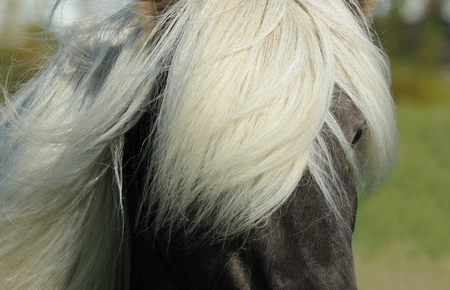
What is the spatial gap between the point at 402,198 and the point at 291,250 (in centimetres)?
1028

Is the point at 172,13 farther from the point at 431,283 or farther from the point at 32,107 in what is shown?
the point at 431,283

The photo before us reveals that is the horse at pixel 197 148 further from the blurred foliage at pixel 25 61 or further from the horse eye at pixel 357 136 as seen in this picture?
the blurred foliage at pixel 25 61

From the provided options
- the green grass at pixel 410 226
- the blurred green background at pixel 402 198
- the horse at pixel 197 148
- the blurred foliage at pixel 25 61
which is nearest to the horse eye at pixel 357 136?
the horse at pixel 197 148

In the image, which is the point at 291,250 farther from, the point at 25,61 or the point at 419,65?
the point at 419,65

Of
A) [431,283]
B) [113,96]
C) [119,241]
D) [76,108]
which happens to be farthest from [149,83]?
[431,283]

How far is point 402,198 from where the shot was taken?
12.4 meters

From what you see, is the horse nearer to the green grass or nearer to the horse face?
the horse face

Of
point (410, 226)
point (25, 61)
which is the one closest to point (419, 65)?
point (410, 226)

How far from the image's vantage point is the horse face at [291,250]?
227cm

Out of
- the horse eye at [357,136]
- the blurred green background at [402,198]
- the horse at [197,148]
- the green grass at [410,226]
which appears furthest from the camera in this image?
the green grass at [410,226]

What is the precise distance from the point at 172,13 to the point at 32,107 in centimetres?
55

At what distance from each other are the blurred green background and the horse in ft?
1.23

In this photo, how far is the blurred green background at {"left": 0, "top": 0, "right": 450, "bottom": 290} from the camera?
3.42m

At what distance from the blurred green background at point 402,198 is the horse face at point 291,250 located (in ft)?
2.46
